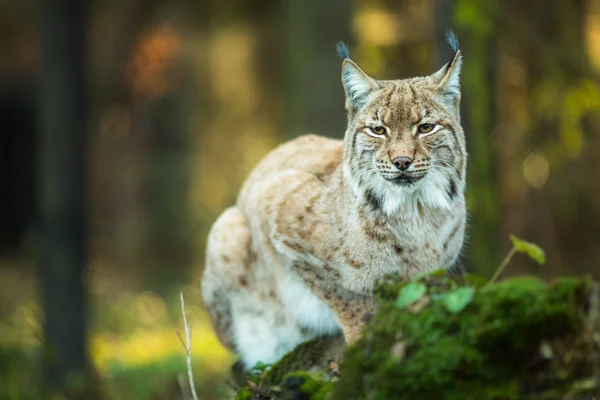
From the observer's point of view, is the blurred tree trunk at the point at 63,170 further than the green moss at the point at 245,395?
Yes

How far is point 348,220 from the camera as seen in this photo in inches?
179

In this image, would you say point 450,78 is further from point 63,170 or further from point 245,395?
point 63,170

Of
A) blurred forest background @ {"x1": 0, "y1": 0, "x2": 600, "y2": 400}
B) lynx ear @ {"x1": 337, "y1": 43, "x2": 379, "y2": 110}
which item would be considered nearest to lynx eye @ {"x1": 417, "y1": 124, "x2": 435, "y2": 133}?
lynx ear @ {"x1": 337, "y1": 43, "x2": 379, "y2": 110}

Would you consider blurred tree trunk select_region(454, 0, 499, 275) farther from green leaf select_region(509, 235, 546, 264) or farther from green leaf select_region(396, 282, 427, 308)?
green leaf select_region(396, 282, 427, 308)

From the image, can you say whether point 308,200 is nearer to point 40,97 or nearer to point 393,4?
point 40,97

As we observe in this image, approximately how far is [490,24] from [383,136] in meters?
3.50

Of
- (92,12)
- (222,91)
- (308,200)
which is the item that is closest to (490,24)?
(308,200)

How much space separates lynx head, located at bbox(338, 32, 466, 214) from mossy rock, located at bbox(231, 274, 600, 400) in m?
1.20

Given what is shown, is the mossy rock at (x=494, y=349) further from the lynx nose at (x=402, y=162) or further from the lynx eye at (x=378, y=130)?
the lynx eye at (x=378, y=130)

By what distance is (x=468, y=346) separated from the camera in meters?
2.89

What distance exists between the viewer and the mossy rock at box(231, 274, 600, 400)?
2867 millimetres

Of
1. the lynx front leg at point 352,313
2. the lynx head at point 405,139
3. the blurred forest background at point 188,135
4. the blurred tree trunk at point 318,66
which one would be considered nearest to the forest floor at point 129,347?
the blurred forest background at point 188,135

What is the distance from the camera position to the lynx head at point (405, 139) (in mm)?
4094

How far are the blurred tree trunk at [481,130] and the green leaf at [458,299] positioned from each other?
14.0ft
